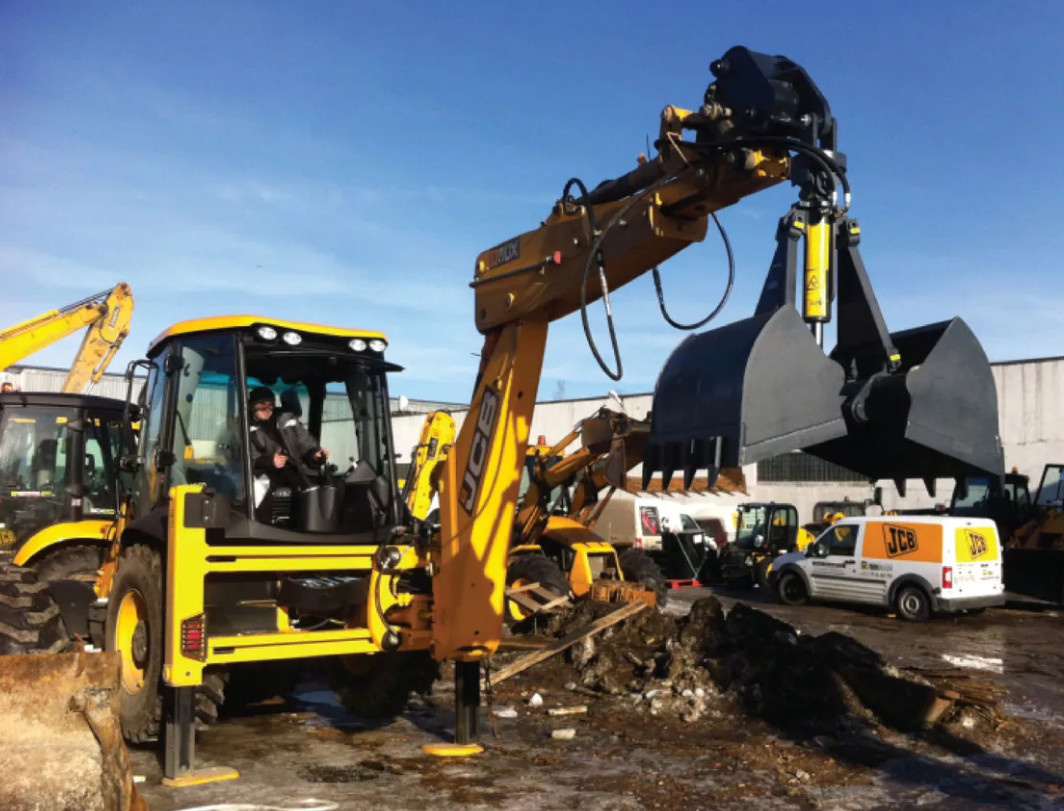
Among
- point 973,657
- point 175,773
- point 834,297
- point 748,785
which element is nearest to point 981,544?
point 973,657

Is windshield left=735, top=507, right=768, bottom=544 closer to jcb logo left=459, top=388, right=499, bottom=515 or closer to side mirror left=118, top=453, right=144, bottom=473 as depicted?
jcb logo left=459, top=388, right=499, bottom=515

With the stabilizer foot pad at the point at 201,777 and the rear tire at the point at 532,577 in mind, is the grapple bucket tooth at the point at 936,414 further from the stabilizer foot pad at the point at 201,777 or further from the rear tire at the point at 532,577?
the rear tire at the point at 532,577

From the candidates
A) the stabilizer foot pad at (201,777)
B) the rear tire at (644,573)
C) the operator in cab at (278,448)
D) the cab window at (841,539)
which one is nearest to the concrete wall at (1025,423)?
the cab window at (841,539)

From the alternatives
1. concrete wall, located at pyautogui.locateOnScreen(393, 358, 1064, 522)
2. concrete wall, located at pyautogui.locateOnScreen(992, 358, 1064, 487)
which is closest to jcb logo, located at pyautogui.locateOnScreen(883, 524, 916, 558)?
concrete wall, located at pyautogui.locateOnScreen(393, 358, 1064, 522)

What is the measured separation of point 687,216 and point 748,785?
12.5 ft

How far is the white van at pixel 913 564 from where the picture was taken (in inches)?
623

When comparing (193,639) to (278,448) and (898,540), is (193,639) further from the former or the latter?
(898,540)

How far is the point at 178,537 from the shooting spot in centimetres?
612

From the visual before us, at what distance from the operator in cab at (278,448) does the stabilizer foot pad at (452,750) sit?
2.10 m

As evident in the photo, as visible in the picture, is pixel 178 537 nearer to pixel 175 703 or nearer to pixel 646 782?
pixel 175 703

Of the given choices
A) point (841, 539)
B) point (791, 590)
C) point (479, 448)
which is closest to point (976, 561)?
point (841, 539)

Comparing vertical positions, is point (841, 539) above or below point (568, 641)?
above

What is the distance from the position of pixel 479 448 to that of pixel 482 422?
0.17 metres

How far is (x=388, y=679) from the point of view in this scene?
7.71 metres
